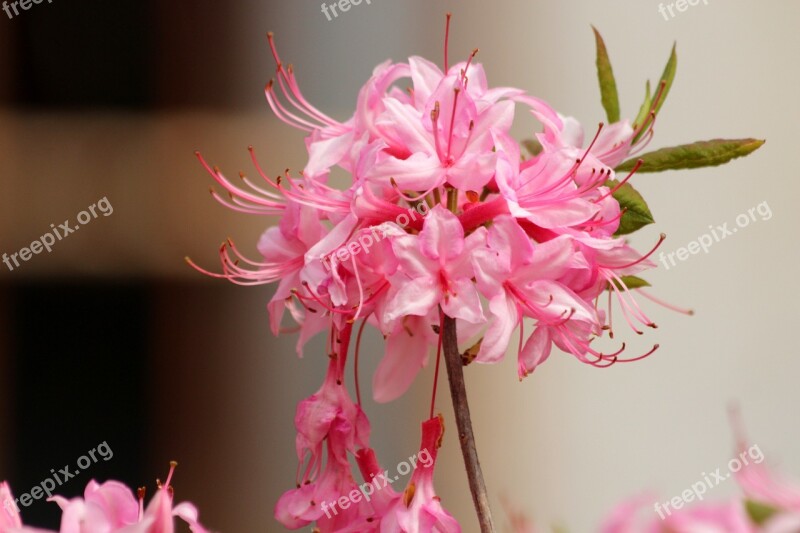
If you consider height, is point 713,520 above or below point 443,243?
below

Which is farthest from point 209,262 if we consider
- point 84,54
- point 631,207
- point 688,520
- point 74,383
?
point 688,520

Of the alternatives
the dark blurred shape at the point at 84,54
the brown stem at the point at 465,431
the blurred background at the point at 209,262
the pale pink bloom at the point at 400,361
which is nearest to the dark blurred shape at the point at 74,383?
the blurred background at the point at 209,262

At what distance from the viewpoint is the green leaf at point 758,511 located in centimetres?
26

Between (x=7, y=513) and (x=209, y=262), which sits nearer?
(x=7, y=513)

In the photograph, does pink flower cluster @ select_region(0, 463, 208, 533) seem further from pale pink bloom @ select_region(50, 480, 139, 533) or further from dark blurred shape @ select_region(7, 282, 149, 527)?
dark blurred shape @ select_region(7, 282, 149, 527)

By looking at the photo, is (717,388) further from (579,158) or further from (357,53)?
(579,158)

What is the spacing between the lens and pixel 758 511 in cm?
26

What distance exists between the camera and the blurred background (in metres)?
1.74

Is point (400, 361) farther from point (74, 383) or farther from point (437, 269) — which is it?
point (74, 383)

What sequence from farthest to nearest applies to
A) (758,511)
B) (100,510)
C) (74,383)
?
(74,383)
(100,510)
(758,511)

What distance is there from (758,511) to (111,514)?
288 millimetres

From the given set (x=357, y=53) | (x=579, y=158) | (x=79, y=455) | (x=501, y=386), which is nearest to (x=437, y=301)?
(x=579, y=158)

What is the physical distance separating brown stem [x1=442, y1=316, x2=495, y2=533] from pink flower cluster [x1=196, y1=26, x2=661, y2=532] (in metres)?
0.01

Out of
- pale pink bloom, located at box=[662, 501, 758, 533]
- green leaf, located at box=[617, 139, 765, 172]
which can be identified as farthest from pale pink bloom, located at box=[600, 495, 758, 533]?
green leaf, located at box=[617, 139, 765, 172]
